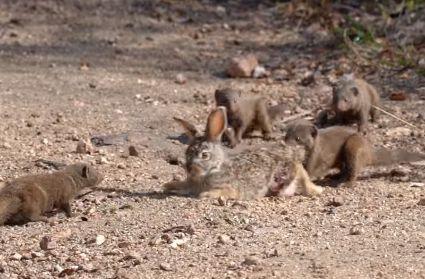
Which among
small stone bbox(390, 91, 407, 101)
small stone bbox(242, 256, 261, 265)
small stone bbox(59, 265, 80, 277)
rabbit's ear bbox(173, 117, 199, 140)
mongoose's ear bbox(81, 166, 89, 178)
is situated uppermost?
rabbit's ear bbox(173, 117, 199, 140)

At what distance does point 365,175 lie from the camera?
894 centimetres

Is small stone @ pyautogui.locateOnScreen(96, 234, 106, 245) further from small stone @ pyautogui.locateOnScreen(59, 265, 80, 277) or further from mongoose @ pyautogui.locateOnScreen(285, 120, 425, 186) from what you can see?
mongoose @ pyautogui.locateOnScreen(285, 120, 425, 186)

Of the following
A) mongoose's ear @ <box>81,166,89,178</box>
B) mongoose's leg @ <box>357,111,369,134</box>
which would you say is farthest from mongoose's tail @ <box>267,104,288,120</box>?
mongoose's ear @ <box>81,166,89,178</box>

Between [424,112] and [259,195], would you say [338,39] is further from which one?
[259,195]

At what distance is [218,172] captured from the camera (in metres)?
8.17

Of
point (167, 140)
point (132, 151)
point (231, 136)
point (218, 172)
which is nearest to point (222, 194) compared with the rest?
point (218, 172)

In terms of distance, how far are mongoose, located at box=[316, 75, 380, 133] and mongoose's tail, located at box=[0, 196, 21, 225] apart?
4.00 meters

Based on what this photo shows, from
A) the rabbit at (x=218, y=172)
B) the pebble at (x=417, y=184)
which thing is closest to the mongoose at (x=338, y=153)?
the pebble at (x=417, y=184)

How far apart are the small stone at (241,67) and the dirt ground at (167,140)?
120 millimetres

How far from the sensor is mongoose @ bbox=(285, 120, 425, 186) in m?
8.64

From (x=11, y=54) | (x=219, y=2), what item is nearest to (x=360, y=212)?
(x=11, y=54)

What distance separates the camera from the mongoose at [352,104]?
10.7 m

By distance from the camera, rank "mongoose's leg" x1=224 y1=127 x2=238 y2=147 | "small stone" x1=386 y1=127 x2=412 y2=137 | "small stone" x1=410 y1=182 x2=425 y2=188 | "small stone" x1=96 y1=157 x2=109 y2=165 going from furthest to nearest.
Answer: "mongoose's leg" x1=224 y1=127 x2=238 y2=147
"small stone" x1=386 y1=127 x2=412 y2=137
"small stone" x1=96 y1=157 x2=109 y2=165
"small stone" x1=410 y1=182 x2=425 y2=188

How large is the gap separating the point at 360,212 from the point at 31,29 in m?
8.60
